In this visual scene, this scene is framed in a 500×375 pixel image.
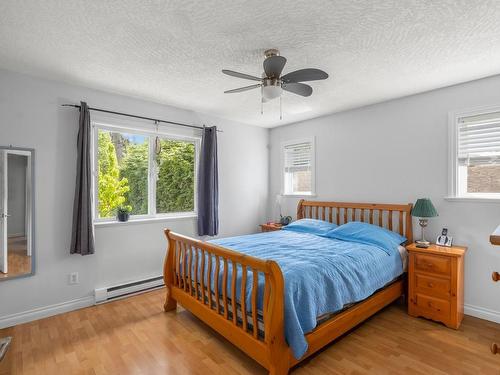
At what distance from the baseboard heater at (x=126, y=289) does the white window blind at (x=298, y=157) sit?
2792mm

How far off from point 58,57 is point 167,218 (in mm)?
2198

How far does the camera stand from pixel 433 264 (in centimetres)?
276

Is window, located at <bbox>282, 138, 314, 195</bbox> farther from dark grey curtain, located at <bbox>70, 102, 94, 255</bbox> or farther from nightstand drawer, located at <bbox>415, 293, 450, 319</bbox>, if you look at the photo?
dark grey curtain, located at <bbox>70, 102, 94, 255</bbox>

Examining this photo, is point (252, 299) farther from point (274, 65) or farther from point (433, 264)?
point (433, 264)

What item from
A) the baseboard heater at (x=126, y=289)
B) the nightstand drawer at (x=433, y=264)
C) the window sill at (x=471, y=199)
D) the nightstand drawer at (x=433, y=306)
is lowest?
the baseboard heater at (x=126, y=289)

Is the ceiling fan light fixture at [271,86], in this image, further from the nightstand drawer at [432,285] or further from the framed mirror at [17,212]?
the framed mirror at [17,212]

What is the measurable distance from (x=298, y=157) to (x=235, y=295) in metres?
3.14

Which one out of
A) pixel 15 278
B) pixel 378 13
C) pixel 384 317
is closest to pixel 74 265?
pixel 15 278

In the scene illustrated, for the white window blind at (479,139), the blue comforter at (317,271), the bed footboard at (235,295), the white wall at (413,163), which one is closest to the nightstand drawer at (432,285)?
the blue comforter at (317,271)

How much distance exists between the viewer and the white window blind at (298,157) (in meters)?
4.63

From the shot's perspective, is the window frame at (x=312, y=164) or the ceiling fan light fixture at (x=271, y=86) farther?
the window frame at (x=312, y=164)

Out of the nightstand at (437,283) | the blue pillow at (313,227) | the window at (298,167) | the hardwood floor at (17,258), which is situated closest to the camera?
the nightstand at (437,283)

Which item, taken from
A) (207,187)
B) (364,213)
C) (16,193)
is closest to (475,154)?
(364,213)

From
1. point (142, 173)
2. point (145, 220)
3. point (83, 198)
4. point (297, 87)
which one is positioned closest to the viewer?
point (297, 87)
